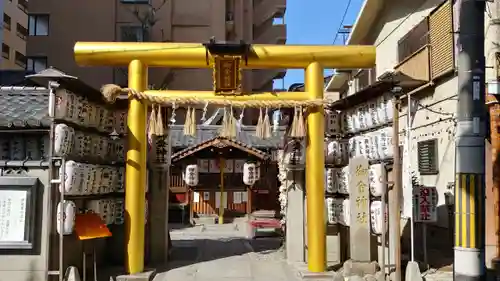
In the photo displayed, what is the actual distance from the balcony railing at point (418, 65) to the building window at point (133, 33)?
23.1 meters

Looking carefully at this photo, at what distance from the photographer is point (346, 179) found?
12.2 metres

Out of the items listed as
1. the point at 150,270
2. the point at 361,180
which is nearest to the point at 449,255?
the point at 361,180

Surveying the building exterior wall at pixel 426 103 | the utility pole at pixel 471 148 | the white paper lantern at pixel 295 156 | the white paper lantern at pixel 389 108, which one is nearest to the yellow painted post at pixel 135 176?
the white paper lantern at pixel 295 156

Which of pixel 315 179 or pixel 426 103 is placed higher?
pixel 426 103

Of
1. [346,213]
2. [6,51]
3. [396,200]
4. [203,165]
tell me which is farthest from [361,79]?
[6,51]

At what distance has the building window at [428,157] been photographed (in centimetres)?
1652

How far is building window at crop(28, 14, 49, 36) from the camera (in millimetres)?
36188

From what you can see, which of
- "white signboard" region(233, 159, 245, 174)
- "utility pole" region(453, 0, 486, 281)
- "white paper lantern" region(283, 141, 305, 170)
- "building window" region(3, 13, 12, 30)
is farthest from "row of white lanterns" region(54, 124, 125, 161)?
"building window" region(3, 13, 12, 30)

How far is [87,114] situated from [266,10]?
1393 inches

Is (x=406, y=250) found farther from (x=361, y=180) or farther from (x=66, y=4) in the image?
(x=66, y=4)

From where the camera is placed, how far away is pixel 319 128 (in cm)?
1216

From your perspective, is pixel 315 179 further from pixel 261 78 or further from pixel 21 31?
pixel 21 31

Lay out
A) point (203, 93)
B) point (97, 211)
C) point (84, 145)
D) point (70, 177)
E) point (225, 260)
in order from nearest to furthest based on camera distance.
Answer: point (70, 177)
point (84, 145)
point (97, 211)
point (203, 93)
point (225, 260)

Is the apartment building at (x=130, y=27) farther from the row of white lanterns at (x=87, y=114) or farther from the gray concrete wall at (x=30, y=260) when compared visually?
the gray concrete wall at (x=30, y=260)
